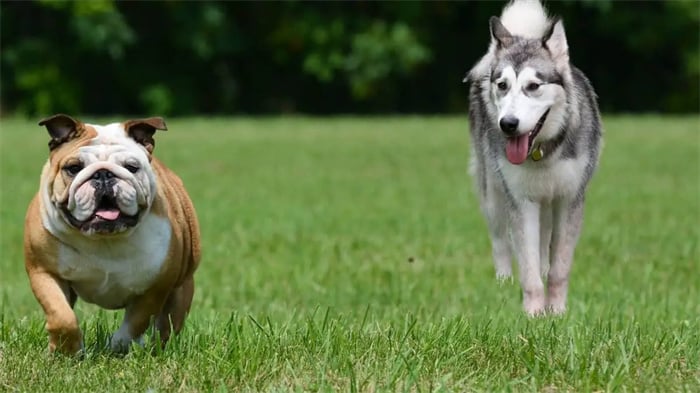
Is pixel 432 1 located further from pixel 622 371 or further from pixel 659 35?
pixel 622 371

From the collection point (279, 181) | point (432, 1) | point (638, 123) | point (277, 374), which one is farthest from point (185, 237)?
point (432, 1)

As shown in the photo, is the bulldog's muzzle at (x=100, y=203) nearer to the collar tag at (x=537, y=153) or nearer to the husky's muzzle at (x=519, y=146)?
the husky's muzzle at (x=519, y=146)

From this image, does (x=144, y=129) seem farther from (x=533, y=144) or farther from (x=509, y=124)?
(x=533, y=144)

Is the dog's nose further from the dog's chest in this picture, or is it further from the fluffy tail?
the fluffy tail

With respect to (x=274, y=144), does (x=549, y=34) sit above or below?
above

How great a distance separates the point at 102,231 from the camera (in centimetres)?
480

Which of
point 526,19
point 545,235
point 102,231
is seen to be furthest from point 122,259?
point 545,235

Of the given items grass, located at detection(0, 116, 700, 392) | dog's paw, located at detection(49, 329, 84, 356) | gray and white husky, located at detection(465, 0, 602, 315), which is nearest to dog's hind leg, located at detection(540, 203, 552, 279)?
gray and white husky, located at detection(465, 0, 602, 315)

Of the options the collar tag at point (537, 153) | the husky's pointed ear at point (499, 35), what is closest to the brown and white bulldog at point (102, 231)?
Result: the husky's pointed ear at point (499, 35)

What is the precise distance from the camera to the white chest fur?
592 cm

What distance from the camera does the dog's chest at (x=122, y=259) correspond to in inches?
197

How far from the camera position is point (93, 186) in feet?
15.7

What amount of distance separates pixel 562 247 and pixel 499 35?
4.12 feet

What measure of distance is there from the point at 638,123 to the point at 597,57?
44.8 ft
